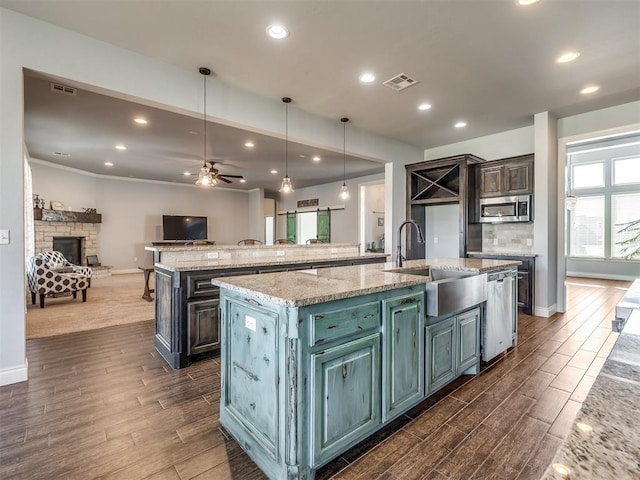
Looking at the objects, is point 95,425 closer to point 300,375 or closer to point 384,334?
point 300,375

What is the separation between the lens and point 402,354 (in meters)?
1.92

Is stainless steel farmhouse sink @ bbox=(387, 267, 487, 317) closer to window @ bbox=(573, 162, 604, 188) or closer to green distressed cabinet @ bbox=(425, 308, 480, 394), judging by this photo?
green distressed cabinet @ bbox=(425, 308, 480, 394)

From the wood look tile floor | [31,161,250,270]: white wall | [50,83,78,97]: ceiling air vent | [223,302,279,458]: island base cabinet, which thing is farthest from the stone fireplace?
[223,302,279,458]: island base cabinet

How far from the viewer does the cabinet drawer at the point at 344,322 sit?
150 cm

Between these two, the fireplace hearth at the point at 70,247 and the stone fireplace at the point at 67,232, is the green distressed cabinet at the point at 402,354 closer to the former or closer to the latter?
the stone fireplace at the point at 67,232

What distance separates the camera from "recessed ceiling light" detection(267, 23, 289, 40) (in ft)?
8.89

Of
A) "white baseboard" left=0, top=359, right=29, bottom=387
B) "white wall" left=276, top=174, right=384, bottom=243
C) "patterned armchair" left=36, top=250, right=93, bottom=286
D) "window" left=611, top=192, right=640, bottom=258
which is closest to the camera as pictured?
"white baseboard" left=0, top=359, right=29, bottom=387

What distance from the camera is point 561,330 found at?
3875 millimetres

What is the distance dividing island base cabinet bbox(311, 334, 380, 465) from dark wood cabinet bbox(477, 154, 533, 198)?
4460mm

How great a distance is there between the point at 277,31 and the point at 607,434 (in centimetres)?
325

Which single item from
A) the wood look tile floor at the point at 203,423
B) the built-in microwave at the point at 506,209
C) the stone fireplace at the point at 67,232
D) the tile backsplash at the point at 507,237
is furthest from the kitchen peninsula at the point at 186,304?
the stone fireplace at the point at 67,232

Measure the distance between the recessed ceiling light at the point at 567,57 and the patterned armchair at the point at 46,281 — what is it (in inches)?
293

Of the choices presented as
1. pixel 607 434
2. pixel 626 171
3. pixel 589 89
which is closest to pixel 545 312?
pixel 589 89

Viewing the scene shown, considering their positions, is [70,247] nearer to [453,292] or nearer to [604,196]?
[453,292]
